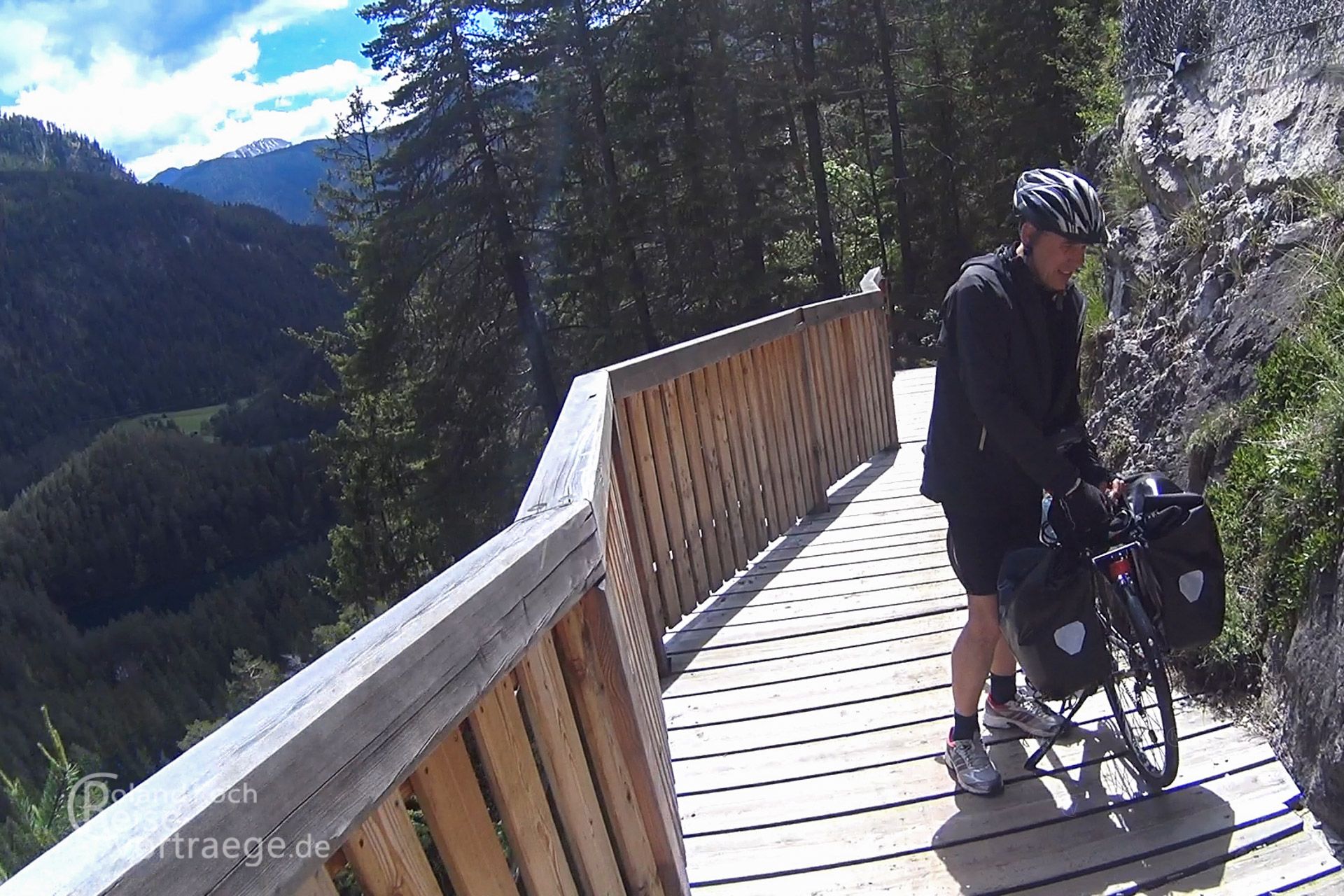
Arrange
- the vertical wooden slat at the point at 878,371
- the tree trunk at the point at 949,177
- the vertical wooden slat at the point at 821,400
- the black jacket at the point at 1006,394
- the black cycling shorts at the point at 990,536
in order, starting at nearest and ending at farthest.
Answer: the black jacket at the point at 1006,394
the black cycling shorts at the point at 990,536
the vertical wooden slat at the point at 821,400
the vertical wooden slat at the point at 878,371
the tree trunk at the point at 949,177

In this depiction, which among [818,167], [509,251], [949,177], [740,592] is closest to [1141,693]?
[740,592]

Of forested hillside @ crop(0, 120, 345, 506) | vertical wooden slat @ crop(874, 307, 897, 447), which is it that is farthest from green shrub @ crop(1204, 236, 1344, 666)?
forested hillside @ crop(0, 120, 345, 506)

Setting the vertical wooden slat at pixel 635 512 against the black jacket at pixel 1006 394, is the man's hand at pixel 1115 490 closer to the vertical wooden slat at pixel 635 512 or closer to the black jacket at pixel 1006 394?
the black jacket at pixel 1006 394

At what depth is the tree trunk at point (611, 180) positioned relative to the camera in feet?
73.6

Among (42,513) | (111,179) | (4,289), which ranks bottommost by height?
(42,513)

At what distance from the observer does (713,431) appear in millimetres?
5113

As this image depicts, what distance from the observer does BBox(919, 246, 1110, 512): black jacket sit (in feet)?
9.19

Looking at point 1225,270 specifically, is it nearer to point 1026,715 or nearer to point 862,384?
point 1026,715

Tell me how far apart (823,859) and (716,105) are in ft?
67.5

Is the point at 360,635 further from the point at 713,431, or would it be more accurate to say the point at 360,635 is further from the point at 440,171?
the point at 440,171

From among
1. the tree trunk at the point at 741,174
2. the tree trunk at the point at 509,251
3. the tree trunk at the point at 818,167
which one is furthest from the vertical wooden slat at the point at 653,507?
the tree trunk at the point at 818,167

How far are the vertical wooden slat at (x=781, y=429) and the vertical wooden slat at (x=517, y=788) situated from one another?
13.1ft

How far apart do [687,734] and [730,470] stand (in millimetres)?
1716

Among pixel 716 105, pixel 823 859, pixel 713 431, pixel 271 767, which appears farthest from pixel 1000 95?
pixel 271 767
